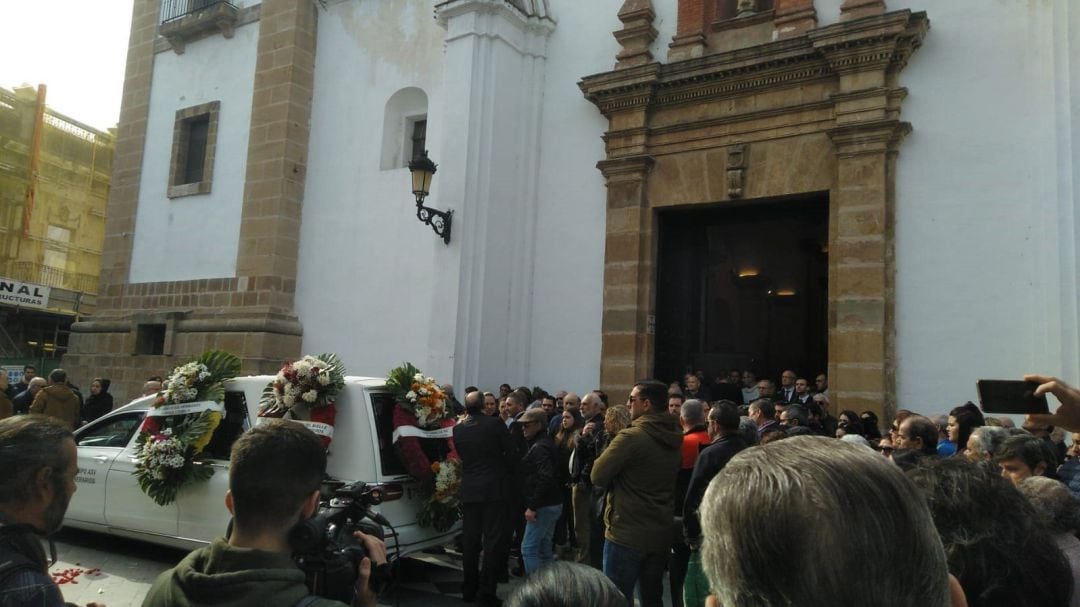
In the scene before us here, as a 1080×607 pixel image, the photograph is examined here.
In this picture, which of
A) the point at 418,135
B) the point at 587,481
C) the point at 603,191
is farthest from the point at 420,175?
the point at 587,481

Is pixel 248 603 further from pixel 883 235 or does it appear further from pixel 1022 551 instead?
pixel 883 235

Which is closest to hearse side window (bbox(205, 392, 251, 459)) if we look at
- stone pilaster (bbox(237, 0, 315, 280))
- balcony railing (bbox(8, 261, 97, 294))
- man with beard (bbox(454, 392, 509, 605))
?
man with beard (bbox(454, 392, 509, 605))

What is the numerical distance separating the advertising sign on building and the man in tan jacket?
58.6ft

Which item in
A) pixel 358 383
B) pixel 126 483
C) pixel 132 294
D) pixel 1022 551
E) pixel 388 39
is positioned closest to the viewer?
pixel 1022 551

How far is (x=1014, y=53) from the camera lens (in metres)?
8.38

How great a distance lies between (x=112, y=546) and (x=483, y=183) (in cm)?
622

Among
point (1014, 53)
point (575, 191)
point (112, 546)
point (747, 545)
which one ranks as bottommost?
point (112, 546)

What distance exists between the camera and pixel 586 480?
6512 millimetres

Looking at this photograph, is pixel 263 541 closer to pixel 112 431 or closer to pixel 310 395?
pixel 310 395

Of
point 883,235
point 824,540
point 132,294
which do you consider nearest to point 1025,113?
point 883,235

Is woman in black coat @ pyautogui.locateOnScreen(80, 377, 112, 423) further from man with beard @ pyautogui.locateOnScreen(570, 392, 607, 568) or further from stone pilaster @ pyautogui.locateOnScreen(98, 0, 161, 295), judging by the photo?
man with beard @ pyautogui.locateOnScreen(570, 392, 607, 568)

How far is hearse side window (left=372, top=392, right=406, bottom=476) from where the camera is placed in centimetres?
616

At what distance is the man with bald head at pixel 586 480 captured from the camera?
6273 millimetres

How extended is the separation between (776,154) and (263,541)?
350 inches
